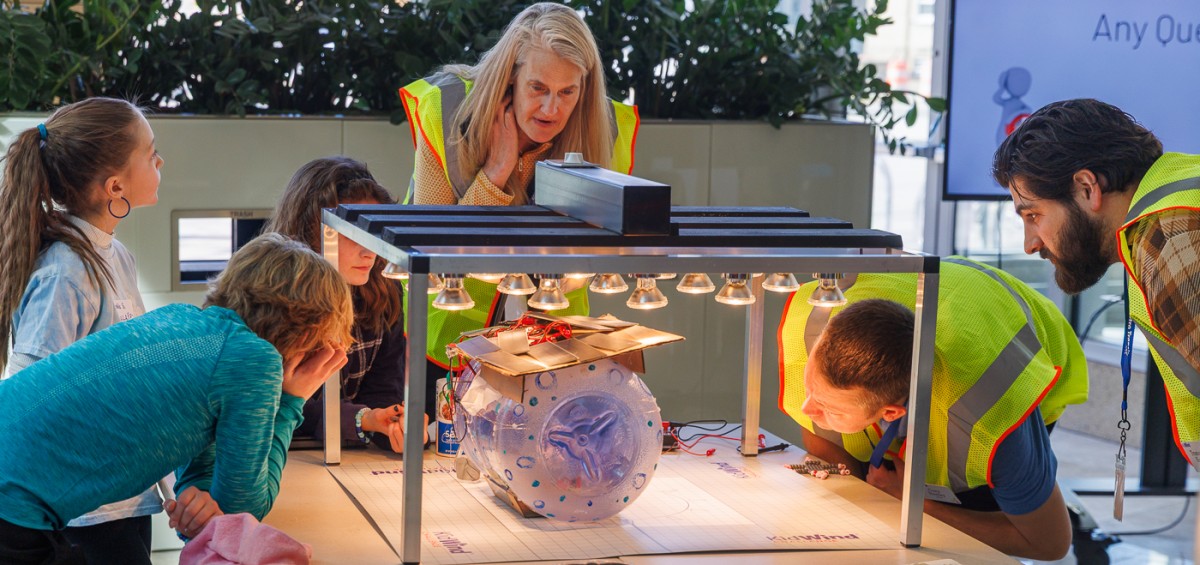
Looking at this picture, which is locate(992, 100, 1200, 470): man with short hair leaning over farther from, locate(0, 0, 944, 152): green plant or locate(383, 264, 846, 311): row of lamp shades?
locate(0, 0, 944, 152): green plant

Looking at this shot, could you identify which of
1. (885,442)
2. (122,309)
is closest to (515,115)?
(122,309)

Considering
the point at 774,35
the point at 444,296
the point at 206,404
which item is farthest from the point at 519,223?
the point at 774,35

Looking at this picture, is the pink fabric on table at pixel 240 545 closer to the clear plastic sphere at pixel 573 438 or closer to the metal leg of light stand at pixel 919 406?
the clear plastic sphere at pixel 573 438

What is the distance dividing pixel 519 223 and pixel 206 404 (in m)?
0.48

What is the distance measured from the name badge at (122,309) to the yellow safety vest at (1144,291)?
5.03 feet

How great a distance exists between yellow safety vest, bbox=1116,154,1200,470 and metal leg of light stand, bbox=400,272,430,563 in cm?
101

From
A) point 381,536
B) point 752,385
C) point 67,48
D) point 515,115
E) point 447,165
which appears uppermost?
point 67,48

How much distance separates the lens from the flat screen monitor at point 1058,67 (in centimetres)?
379

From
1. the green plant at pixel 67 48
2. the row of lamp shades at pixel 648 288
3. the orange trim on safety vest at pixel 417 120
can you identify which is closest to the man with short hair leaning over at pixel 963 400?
the row of lamp shades at pixel 648 288

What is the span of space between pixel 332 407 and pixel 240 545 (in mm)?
614

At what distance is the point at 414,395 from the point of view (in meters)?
1.52

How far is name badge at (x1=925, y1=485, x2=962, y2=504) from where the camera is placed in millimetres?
2078

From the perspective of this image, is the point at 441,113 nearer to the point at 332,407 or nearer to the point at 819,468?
the point at 332,407

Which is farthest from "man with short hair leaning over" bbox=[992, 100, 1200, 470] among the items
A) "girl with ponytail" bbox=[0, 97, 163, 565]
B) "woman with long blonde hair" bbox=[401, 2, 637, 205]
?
"girl with ponytail" bbox=[0, 97, 163, 565]
